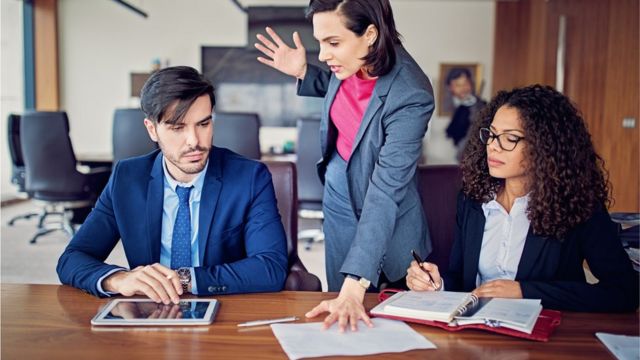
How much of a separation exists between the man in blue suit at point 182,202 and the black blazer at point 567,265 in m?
0.50

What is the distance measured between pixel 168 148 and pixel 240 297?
0.49 meters

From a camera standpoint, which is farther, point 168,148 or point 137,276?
point 168,148

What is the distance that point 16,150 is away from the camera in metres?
5.54

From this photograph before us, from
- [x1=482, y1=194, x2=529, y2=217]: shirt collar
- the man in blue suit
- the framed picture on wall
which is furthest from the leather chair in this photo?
the framed picture on wall

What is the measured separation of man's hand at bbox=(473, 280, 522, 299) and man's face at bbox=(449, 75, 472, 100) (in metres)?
6.27

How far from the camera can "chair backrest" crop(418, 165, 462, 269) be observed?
80.0 inches

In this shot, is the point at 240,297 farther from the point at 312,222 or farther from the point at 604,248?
the point at 312,222

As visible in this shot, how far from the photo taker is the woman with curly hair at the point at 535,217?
1466 millimetres

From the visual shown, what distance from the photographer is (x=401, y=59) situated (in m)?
1.67

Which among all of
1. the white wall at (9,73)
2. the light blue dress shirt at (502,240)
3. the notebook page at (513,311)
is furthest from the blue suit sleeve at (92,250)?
the white wall at (9,73)

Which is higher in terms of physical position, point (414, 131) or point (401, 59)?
point (401, 59)

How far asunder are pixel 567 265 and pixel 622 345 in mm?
452

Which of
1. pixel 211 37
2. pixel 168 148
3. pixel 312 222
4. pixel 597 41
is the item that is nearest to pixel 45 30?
pixel 211 37

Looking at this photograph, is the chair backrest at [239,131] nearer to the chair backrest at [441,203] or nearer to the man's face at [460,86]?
the chair backrest at [441,203]
